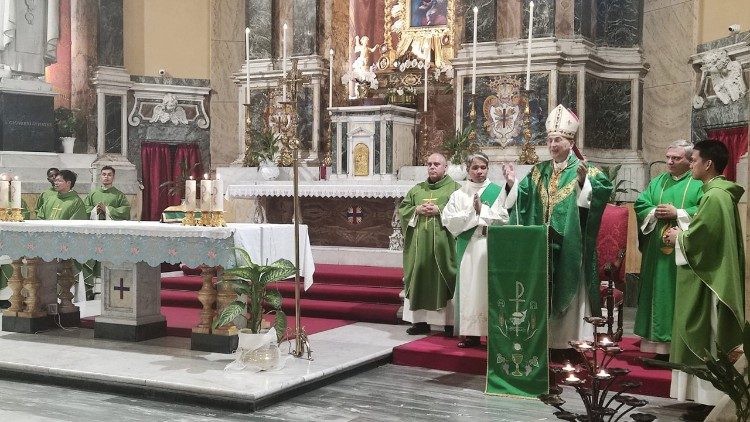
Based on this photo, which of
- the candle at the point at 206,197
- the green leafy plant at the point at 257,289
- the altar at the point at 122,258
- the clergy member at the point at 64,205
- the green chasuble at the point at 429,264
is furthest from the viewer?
the clergy member at the point at 64,205

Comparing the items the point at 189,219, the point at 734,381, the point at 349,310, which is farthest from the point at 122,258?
the point at 734,381

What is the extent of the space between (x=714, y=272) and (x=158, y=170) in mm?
10168

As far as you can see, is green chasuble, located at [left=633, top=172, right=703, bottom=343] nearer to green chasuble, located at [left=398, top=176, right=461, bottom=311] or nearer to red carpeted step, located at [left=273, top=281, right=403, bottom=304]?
green chasuble, located at [left=398, top=176, right=461, bottom=311]

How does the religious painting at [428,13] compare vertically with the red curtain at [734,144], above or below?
above

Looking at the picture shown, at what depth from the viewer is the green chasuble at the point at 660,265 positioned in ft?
20.5

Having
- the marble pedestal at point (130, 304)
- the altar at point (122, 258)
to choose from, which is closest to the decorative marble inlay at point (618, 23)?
the altar at point (122, 258)

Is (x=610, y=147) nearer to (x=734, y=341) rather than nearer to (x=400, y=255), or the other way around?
(x=400, y=255)

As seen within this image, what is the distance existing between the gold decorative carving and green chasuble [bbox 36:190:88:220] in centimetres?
339

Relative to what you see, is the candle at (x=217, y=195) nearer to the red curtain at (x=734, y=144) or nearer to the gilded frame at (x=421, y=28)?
the red curtain at (x=734, y=144)

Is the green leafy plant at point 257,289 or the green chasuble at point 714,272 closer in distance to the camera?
the green chasuble at point 714,272

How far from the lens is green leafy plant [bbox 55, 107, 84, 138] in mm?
12477

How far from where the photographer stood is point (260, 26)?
42.6 ft

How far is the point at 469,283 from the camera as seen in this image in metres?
7.14

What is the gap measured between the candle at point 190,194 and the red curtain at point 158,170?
21.8 feet
